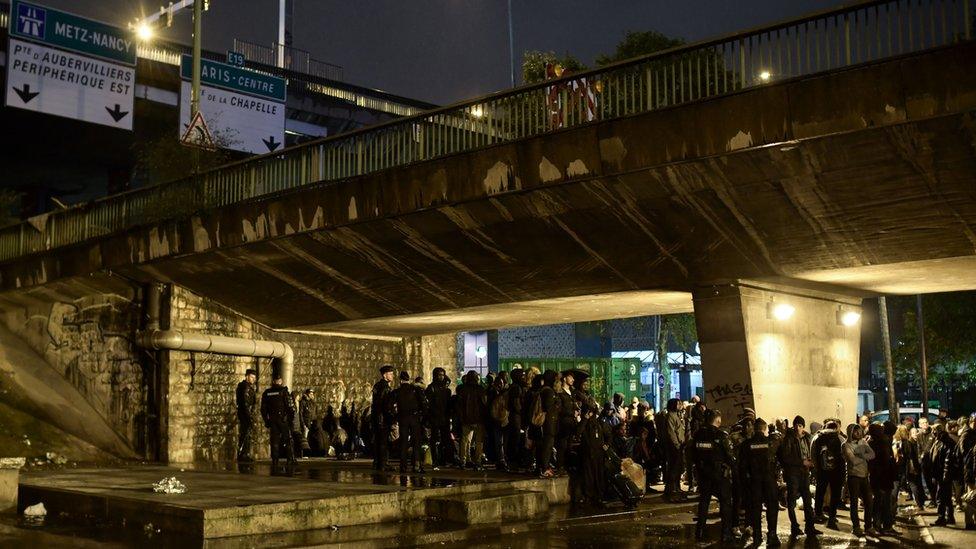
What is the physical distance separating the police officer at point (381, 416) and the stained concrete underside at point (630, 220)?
2.77m

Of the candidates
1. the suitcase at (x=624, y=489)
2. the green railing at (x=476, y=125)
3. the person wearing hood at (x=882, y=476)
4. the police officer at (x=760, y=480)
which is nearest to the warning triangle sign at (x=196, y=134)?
the green railing at (x=476, y=125)

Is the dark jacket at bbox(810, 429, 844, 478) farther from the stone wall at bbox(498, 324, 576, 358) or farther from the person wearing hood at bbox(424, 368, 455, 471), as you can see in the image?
the stone wall at bbox(498, 324, 576, 358)

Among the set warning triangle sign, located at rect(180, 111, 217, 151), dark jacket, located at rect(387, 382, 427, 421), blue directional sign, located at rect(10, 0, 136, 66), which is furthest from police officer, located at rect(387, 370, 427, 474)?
blue directional sign, located at rect(10, 0, 136, 66)

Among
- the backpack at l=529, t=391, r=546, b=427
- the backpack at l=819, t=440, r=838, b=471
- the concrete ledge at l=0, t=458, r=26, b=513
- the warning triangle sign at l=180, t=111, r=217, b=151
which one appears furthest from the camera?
the warning triangle sign at l=180, t=111, r=217, b=151

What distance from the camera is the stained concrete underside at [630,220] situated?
1383 centimetres

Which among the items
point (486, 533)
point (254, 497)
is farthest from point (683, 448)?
point (254, 497)

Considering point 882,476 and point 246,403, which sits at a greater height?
point 246,403

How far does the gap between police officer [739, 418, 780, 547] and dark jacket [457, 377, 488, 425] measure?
6365mm

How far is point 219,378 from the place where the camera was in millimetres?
24188

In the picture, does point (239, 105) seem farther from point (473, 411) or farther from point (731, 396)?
point (731, 396)

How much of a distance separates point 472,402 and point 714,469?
257 inches

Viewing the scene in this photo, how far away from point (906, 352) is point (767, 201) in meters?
23.7

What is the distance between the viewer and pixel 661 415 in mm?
18938

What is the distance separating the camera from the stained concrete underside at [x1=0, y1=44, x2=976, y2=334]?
45.4 ft
